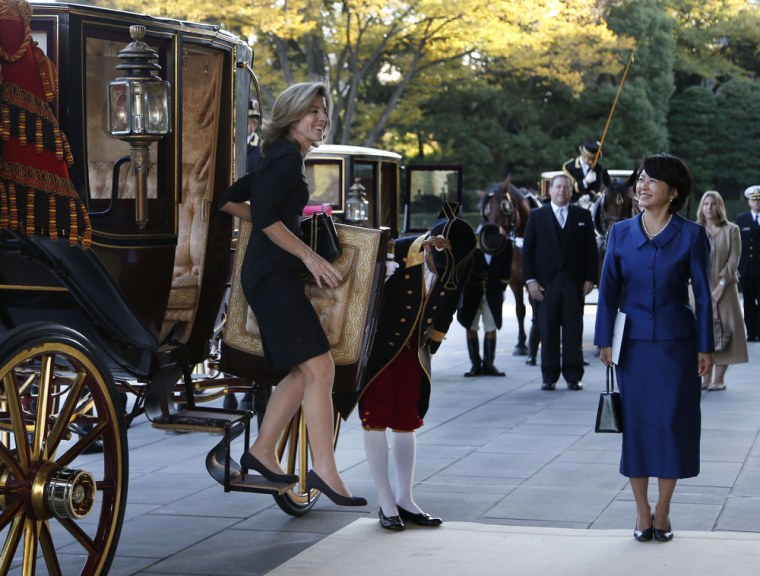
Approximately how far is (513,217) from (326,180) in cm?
285

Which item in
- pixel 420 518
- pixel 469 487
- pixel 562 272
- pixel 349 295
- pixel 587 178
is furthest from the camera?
pixel 587 178

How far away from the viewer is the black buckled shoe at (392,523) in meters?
5.95

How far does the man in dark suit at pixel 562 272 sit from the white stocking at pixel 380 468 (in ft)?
17.9

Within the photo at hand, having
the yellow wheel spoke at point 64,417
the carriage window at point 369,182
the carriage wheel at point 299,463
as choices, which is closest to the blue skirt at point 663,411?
the carriage wheel at point 299,463

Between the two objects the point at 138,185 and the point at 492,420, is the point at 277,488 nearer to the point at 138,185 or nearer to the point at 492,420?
the point at 138,185

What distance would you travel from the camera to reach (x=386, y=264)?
5566mm

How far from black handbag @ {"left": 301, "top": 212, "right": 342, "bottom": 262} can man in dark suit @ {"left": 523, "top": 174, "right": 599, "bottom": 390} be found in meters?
6.28

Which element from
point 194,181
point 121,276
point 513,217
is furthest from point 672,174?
point 513,217

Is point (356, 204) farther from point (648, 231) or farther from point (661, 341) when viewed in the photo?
point (661, 341)

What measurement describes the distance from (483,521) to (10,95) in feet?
9.88

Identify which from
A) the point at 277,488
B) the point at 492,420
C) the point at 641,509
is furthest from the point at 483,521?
the point at 492,420

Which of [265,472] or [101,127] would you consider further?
[101,127]

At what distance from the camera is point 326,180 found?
1579 centimetres

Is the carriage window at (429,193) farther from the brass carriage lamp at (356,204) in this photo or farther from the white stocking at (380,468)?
the white stocking at (380,468)
